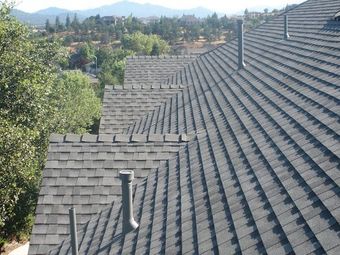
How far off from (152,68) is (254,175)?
16.4 metres

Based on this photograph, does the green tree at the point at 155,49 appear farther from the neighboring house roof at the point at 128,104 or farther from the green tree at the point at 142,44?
the neighboring house roof at the point at 128,104

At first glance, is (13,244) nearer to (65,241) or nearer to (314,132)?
(65,241)

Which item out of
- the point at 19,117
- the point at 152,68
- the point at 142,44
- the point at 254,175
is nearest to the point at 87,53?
the point at 142,44

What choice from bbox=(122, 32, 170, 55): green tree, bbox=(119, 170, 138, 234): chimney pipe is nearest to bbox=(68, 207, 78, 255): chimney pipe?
bbox=(119, 170, 138, 234): chimney pipe

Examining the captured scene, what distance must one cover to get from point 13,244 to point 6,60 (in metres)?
7.52

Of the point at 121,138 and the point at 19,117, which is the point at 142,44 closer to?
the point at 19,117

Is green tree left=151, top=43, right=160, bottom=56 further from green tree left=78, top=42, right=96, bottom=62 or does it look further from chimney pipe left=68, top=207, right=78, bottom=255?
chimney pipe left=68, top=207, right=78, bottom=255

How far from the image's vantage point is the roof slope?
7.75 metres

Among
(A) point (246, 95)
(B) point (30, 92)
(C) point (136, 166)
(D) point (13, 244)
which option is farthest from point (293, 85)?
(D) point (13, 244)

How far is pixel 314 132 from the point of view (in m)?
6.16

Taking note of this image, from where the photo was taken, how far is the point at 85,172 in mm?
8469

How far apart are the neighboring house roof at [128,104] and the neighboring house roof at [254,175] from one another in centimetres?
275

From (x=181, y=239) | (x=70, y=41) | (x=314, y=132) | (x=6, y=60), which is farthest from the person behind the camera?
(x=70, y=41)

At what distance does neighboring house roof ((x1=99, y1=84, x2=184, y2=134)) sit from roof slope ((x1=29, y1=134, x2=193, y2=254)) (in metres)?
4.62
